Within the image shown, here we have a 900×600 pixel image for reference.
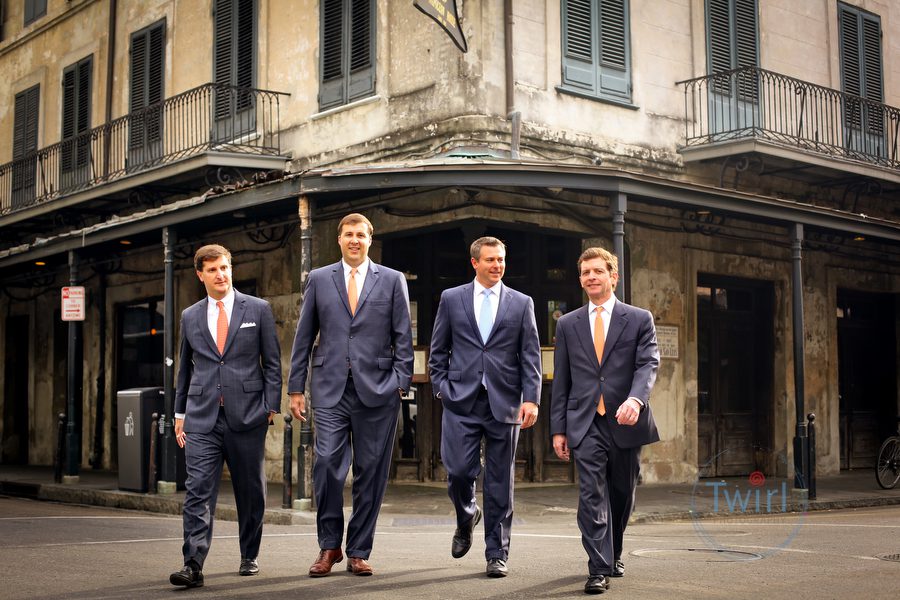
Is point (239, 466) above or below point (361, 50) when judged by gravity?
below

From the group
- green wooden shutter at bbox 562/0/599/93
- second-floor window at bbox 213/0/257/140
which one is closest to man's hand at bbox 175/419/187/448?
green wooden shutter at bbox 562/0/599/93

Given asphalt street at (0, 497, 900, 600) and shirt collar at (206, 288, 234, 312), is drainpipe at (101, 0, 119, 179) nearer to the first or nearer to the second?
asphalt street at (0, 497, 900, 600)

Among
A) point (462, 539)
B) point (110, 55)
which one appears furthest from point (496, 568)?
point (110, 55)

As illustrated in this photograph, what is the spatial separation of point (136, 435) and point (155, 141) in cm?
588

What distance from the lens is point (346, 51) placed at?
15.5 metres

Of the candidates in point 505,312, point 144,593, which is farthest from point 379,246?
point 144,593

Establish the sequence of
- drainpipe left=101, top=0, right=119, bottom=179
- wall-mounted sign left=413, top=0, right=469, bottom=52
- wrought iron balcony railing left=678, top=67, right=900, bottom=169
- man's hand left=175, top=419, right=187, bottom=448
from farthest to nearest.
→ drainpipe left=101, top=0, right=119, bottom=179 → wrought iron balcony railing left=678, top=67, right=900, bottom=169 → wall-mounted sign left=413, top=0, right=469, bottom=52 → man's hand left=175, top=419, right=187, bottom=448

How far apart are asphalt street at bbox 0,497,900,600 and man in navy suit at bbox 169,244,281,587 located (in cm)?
49

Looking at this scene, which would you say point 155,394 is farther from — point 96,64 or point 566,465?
point 96,64

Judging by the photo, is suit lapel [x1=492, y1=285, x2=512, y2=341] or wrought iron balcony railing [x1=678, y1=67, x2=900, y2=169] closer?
suit lapel [x1=492, y1=285, x2=512, y2=341]

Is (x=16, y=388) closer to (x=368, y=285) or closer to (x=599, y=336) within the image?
(x=368, y=285)

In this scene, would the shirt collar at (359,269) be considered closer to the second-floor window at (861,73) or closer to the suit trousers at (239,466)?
the suit trousers at (239,466)

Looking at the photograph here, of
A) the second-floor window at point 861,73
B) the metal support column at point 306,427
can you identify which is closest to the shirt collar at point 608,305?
the metal support column at point 306,427

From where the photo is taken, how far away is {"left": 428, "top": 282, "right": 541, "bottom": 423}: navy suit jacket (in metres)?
6.61
